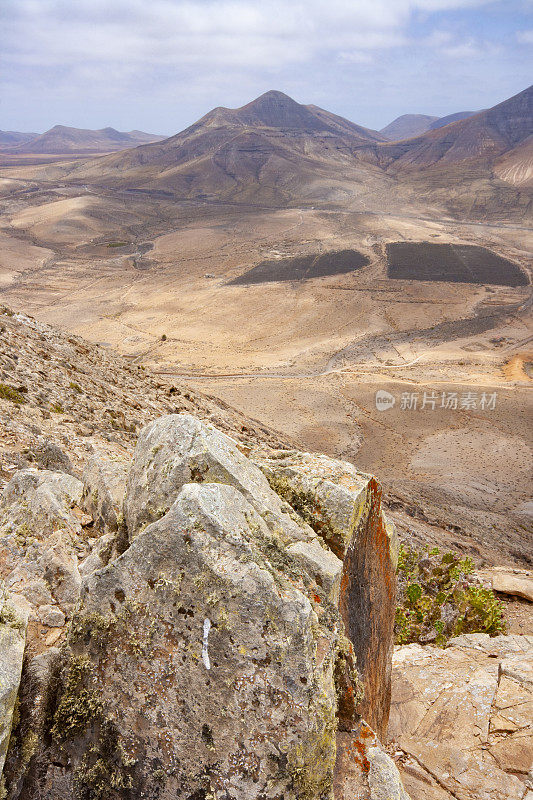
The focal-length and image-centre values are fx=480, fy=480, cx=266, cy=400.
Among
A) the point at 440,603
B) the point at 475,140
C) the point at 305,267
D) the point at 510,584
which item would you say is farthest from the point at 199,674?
the point at 475,140

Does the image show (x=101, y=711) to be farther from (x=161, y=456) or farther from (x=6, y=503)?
(x=6, y=503)

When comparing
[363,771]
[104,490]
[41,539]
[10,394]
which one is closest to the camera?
[363,771]

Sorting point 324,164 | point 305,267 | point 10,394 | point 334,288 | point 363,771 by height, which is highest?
point 324,164

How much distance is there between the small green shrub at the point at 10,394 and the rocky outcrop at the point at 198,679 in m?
9.32

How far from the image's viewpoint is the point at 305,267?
69188 millimetres

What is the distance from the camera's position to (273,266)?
70562mm

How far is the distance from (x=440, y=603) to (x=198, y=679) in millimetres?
9489

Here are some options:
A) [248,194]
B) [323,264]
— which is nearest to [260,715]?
[323,264]

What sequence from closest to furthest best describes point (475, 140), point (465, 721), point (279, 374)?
point (465, 721) < point (279, 374) < point (475, 140)

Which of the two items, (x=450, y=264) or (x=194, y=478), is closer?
(x=194, y=478)

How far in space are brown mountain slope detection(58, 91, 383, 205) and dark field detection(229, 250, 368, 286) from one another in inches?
1635

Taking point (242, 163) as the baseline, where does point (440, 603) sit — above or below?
below

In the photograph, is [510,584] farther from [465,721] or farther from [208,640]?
[208,640]

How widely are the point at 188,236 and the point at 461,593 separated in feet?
281
